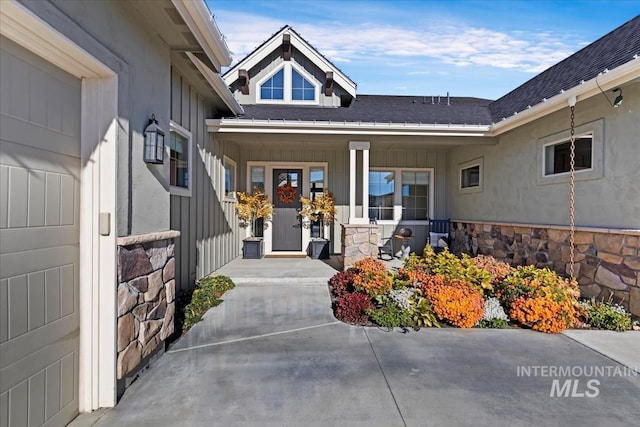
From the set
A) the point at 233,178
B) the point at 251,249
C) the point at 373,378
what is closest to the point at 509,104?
the point at 233,178

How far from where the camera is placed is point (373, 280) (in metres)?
4.37

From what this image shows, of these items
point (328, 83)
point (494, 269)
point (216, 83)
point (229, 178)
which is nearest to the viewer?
point (494, 269)

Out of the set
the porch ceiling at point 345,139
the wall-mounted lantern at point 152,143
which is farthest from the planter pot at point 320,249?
the wall-mounted lantern at point 152,143

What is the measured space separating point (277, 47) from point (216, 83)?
338cm

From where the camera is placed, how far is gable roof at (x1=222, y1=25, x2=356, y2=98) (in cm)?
757

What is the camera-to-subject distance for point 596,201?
4496mm

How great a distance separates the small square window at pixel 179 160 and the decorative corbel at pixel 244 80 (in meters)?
3.39

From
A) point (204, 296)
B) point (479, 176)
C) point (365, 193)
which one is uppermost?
point (479, 176)

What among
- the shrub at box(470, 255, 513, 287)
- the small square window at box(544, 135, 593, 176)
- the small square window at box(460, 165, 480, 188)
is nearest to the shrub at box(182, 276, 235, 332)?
the shrub at box(470, 255, 513, 287)

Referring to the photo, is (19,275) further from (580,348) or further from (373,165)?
(373,165)

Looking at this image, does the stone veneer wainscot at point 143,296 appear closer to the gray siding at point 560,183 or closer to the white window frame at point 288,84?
the gray siding at point 560,183

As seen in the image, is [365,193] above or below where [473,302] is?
above

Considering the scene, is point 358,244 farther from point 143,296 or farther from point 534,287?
point 143,296

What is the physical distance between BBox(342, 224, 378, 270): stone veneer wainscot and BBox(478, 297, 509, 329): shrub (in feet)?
7.54
